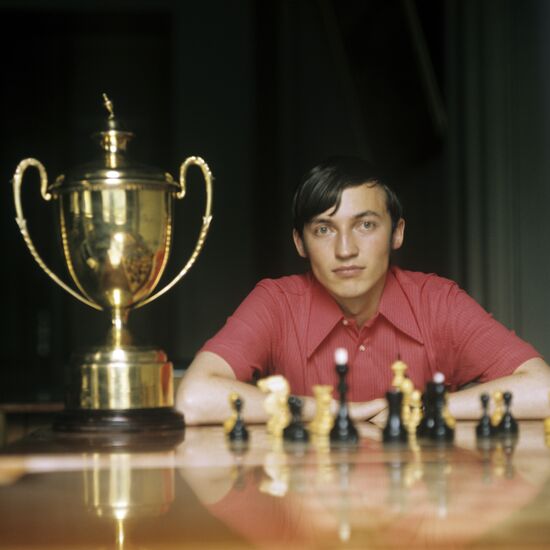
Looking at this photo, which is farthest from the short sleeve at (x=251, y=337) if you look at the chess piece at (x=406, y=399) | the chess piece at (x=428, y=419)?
the chess piece at (x=428, y=419)

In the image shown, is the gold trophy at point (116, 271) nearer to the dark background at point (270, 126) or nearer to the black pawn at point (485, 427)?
the black pawn at point (485, 427)

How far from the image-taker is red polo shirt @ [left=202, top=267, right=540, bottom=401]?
2490 mm

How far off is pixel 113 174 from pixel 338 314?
0.99 metres

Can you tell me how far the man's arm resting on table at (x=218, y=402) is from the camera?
201 cm

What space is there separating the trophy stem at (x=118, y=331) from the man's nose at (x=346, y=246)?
2.64 feet

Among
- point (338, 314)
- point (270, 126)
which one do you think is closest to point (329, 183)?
point (338, 314)

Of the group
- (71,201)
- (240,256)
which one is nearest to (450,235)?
(71,201)

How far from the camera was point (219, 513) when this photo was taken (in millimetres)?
897

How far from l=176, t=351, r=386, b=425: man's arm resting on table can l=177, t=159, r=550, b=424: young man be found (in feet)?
0.54

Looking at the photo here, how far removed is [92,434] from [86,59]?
6.78 metres

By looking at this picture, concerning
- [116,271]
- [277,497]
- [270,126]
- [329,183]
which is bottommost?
[277,497]

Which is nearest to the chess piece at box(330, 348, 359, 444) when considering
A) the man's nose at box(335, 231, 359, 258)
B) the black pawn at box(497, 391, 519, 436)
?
the black pawn at box(497, 391, 519, 436)

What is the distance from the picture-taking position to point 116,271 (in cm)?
168

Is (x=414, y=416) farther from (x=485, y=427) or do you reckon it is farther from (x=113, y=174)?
(x=113, y=174)
